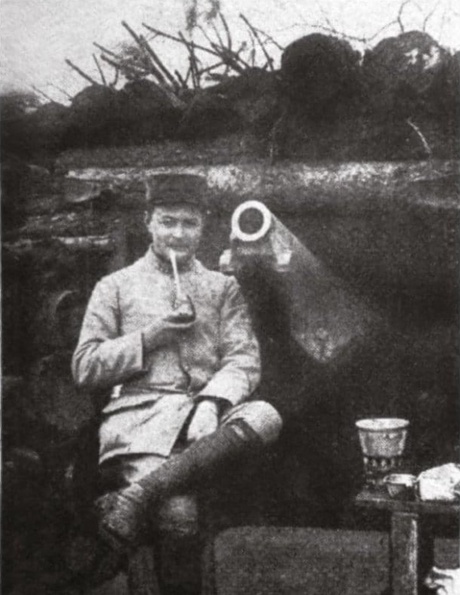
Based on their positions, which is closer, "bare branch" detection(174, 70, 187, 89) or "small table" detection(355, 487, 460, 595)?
"small table" detection(355, 487, 460, 595)

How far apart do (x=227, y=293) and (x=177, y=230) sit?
0.90 feet

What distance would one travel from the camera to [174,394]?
126 inches

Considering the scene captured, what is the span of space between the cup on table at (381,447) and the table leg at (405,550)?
16 centimetres

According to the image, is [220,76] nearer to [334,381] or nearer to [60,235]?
[60,235]

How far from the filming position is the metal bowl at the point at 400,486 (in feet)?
9.60

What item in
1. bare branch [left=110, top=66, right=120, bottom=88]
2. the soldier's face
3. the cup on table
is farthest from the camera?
bare branch [left=110, top=66, right=120, bottom=88]

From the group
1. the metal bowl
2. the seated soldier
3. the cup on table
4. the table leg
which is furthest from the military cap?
the table leg

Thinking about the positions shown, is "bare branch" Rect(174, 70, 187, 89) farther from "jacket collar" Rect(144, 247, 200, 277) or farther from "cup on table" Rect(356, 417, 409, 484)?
"cup on table" Rect(356, 417, 409, 484)

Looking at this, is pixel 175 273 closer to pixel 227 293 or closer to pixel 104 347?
pixel 227 293

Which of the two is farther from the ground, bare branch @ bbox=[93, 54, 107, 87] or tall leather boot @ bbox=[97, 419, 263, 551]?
bare branch @ bbox=[93, 54, 107, 87]

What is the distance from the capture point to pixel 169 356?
3223 millimetres

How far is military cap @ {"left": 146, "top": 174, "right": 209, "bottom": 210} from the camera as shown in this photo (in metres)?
3.23

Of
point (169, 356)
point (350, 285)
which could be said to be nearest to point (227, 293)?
point (169, 356)

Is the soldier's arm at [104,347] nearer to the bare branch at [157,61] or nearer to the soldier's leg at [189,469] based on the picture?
the soldier's leg at [189,469]
